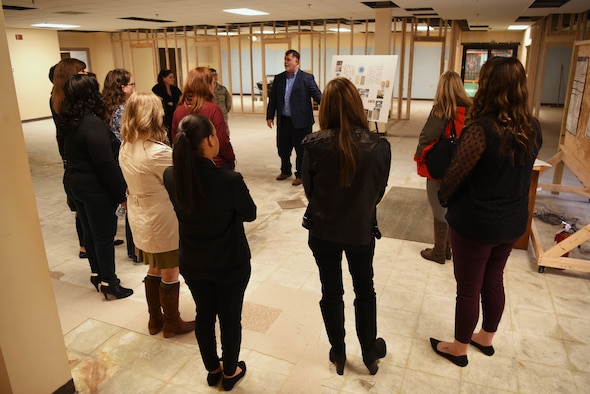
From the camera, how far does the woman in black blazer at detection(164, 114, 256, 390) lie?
178 centimetres

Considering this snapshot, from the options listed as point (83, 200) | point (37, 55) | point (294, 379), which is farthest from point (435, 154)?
point (37, 55)

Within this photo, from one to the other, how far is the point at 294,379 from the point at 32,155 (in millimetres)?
7667

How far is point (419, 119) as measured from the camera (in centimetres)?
1183

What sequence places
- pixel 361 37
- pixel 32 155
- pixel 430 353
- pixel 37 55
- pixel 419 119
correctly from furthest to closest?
pixel 361 37
pixel 37 55
pixel 419 119
pixel 32 155
pixel 430 353

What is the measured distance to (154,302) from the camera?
2.66 meters

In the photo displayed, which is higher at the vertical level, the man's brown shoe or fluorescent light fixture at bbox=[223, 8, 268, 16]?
fluorescent light fixture at bbox=[223, 8, 268, 16]

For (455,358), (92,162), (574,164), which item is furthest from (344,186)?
(574,164)

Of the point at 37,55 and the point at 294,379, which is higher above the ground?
the point at 37,55

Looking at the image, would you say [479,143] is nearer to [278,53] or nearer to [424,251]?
[424,251]

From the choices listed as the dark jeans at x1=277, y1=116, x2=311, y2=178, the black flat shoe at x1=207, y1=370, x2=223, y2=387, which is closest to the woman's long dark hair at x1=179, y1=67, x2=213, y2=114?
the black flat shoe at x1=207, y1=370, x2=223, y2=387

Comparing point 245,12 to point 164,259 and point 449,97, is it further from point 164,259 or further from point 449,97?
point 164,259

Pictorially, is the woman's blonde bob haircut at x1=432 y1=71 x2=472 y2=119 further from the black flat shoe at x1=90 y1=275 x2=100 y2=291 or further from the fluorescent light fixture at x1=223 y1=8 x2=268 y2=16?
the fluorescent light fixture at x1=223 y1=8 x2=268 y2=16

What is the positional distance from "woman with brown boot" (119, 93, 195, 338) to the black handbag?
1.74 metres

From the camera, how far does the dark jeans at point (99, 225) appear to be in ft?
9.40
